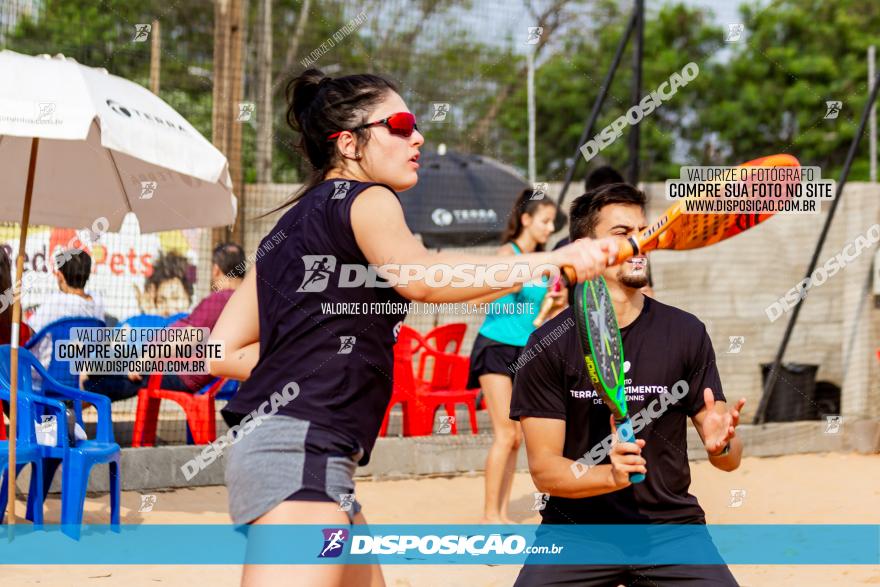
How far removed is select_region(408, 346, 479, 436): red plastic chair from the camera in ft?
26.8

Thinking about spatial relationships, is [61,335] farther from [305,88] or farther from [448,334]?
[305,88]

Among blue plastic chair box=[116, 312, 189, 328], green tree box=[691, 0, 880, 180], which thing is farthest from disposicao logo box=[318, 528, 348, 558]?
green tree box=[691, 0, 880, 180]

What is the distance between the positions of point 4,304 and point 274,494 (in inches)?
176

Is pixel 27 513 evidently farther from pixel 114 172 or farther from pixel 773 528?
pixel 773 528

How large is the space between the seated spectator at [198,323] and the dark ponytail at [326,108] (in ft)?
15.2

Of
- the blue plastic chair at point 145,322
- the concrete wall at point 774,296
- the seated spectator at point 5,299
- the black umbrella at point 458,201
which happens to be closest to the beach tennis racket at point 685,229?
the seated spectator at point 5,299

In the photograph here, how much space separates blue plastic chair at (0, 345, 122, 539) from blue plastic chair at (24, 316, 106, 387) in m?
0.58

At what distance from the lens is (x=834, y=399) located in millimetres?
10852

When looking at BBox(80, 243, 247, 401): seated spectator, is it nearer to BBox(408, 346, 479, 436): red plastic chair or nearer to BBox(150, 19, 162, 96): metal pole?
BBox(408, 346, 479, 436): red plastic chair

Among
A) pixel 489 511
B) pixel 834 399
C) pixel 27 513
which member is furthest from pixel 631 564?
pixel 834 399

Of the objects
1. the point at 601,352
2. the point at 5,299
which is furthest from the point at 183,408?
the point at 601,352

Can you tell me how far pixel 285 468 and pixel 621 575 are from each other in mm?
1455

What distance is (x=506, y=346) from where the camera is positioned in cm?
631

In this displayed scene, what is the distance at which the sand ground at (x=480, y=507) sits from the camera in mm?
5395
